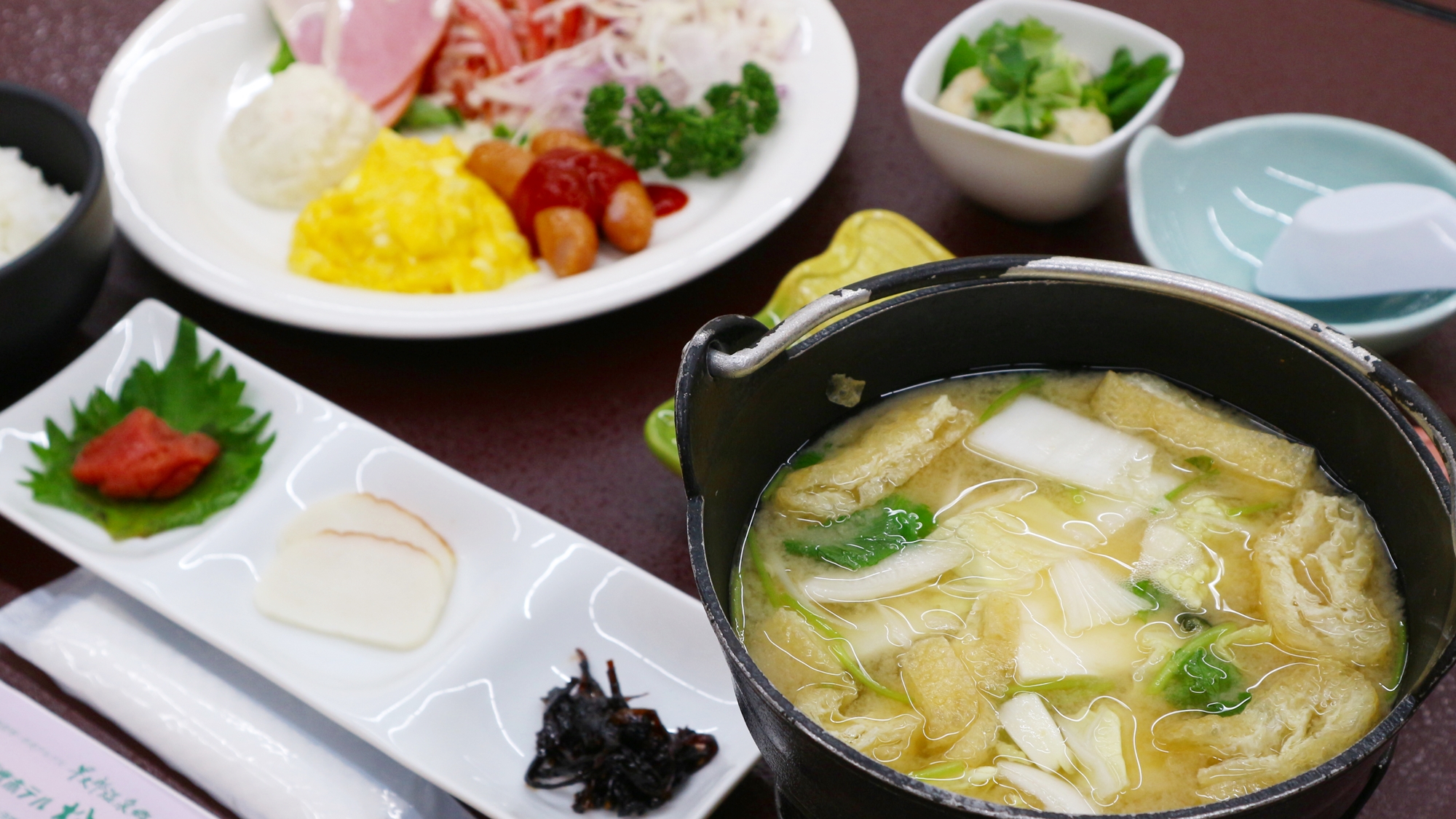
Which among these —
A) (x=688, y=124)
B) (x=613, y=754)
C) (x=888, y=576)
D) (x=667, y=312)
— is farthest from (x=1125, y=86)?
(x=613, y=754)

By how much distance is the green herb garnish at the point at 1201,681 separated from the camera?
110 cm

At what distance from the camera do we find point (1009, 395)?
4.44 ft

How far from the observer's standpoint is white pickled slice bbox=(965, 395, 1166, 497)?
131 centimetres

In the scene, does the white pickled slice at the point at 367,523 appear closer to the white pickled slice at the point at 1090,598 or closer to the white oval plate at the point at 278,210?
the white oval plate at the point at 278,210

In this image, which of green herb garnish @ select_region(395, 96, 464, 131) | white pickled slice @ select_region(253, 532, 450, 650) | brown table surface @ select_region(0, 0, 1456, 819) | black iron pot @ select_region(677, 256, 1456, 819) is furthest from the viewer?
green herb garnish @ select_region(395, 96, 464, 131)

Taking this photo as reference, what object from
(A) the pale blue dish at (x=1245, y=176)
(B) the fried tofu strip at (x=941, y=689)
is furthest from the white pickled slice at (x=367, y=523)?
(A) the pale blue dish at (x=1245, y=176)

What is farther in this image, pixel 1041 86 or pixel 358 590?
pixel 1041 86

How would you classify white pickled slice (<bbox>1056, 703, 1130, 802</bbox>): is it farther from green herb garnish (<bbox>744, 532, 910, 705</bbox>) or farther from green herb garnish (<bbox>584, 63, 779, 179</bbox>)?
green herb garnish (<bbox>584, 63, 779, 179</bbox>)

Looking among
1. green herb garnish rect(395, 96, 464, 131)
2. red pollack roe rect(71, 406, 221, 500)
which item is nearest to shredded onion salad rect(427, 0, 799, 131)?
green herb garnish rect(395, 96, 464, 131)

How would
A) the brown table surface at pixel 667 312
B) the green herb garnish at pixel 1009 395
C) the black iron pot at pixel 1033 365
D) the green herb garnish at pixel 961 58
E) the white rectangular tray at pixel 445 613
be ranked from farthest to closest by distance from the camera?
1. the green herb garnish at pixel 961 58
2. the brown table surface at pixel 667 312
3. the white rectangular tray at pixel 445 613
4. the green herb garnish at pixel 1009 395
5. the black iron pot at pixel 1033 365

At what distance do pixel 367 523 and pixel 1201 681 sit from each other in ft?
4.13

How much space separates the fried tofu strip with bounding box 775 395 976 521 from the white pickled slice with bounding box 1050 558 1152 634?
206mm

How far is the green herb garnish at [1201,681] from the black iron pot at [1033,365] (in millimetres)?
137

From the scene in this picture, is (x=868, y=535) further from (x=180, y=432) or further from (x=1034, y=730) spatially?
(x=180, y=432)
